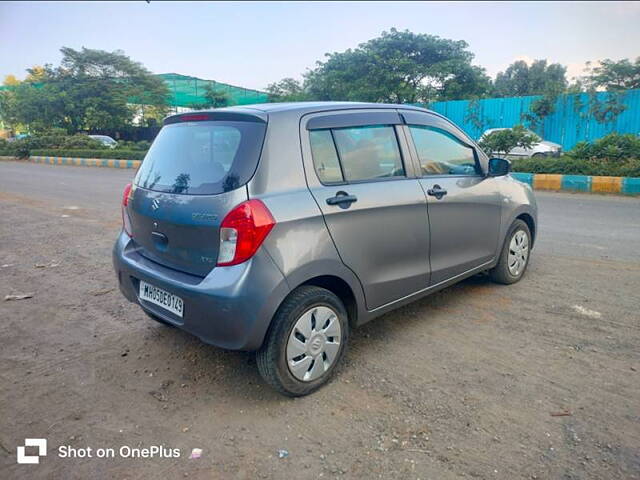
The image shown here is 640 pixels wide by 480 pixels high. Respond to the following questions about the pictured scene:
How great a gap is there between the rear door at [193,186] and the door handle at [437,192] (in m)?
1.35

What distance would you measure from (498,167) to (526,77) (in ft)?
161

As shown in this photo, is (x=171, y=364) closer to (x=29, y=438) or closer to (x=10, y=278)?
(x=29, y=438)

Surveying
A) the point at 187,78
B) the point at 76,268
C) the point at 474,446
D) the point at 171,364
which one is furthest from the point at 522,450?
the point at 187,78

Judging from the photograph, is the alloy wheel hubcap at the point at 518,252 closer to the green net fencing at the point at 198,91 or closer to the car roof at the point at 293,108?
the car roof at the point at 293,108

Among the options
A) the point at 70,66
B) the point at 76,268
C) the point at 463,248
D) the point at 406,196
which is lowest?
the point at 76,268

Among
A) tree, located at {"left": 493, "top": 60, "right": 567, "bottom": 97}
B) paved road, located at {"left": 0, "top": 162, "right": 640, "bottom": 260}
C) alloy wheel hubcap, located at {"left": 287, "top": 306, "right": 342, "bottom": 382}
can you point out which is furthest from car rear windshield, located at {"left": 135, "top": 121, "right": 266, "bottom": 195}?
tree, located at {"left": 493, "top": 60, "right": 567, "bottom": 97}

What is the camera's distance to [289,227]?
8.23ft

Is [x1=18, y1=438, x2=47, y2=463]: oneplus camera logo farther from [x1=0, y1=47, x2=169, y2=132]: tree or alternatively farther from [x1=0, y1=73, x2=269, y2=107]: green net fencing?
[x1=0, y1=47, x2=169, y2=132]: tree

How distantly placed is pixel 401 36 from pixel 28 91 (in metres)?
24.3

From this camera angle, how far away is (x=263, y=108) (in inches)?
111

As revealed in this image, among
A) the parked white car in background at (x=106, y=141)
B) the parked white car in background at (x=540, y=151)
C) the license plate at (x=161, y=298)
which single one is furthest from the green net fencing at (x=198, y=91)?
the license plate at (x=161, y=298)

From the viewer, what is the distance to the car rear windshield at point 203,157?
8.39ft

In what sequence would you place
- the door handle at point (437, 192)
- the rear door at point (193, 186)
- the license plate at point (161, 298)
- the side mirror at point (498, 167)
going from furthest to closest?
the side mirror at point (498, 167) < the door handle at point (437, 192) < the license plate at point (161, 298) < the rear door at point (193, 186)

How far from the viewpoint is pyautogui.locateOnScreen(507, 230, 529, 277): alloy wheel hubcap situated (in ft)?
14.0
